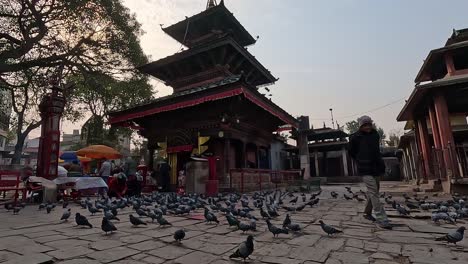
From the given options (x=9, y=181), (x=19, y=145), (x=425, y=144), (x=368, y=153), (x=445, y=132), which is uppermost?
(x=19, y=145)

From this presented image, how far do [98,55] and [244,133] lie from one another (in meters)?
9.04

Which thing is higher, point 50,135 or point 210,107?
point 210,107

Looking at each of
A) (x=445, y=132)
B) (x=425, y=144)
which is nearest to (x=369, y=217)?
(x=445, y=132)

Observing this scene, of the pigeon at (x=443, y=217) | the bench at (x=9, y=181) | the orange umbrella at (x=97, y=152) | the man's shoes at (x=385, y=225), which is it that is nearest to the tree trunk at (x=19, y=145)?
the orange umbrella at (x=97, y=152)

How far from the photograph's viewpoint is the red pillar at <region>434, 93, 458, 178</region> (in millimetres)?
9539

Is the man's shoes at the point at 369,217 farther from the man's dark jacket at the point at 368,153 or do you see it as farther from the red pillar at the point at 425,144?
the red pillar at the point at 425,144

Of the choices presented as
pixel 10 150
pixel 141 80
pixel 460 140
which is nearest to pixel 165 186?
pixel 141 80

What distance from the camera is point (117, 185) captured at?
9.59 m

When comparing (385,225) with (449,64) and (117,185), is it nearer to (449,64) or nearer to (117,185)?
(117,185)

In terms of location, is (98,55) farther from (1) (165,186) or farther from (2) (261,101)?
(2) (261,101)

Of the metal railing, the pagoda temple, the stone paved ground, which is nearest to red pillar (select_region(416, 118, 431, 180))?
the pagoda temple

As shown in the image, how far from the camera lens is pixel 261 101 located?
12031 mm

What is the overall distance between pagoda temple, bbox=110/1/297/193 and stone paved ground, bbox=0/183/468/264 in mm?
6282

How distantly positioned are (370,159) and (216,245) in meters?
3.17
